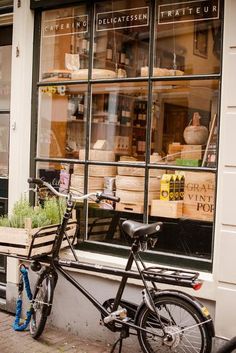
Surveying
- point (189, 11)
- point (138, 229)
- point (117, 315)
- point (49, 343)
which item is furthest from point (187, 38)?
point (49, 343)

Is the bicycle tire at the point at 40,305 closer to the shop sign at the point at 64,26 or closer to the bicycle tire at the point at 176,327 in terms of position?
the bicycle tire at the point at 176,327

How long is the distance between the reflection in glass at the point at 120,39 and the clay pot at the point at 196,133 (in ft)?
2.39

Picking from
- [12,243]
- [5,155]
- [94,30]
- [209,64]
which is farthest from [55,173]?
[209,64]

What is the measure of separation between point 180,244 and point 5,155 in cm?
246

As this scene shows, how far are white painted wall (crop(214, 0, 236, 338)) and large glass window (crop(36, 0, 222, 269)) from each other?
0.81 ft

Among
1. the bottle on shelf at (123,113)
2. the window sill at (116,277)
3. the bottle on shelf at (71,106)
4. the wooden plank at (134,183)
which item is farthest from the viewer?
the bottle on shelf at (71,106)

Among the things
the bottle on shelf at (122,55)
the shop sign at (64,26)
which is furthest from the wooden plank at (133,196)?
the shop sign at (64,26)

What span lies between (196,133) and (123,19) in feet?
4.58

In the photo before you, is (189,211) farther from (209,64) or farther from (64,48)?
(64,48)

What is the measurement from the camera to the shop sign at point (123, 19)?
493 centimetres

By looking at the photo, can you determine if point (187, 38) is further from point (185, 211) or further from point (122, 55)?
point (185, 211)

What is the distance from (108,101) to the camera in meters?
5.28

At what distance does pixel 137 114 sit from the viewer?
16.6 ft

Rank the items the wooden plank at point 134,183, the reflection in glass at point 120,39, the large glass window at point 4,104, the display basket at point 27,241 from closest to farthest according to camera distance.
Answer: the display basket at point 27,241
the wooden plank at point 134,183
the reflection in glass at point 120,39
the large glass window at point 4,104
